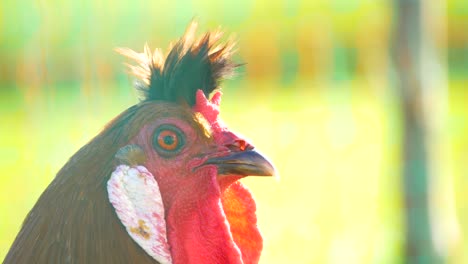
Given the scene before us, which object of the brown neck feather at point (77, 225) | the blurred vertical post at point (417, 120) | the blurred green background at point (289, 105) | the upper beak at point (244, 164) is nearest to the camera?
the brown neck feather at point (77, 225)

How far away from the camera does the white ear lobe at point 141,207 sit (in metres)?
3.66

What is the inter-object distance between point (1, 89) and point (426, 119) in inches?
447

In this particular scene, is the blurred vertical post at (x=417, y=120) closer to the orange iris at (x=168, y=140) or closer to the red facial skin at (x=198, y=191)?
the red facial skin at (x=198, y=191)

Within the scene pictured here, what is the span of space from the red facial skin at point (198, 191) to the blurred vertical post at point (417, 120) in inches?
171

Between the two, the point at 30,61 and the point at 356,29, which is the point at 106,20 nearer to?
the point at 30,61

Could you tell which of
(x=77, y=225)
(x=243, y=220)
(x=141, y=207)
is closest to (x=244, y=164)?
(x=243, y=220)

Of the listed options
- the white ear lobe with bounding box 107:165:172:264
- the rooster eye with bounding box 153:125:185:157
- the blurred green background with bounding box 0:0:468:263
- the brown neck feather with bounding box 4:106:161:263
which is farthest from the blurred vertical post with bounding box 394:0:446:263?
the brown neck feather with bounding box 4:106:161:263

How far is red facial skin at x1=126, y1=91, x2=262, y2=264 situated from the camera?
387 centimetres

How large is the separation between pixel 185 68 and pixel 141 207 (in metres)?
0.64

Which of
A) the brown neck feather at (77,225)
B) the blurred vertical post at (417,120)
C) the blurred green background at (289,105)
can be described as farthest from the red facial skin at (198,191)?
the blurred green background at (289,105)

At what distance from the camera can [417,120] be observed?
8.33 meters

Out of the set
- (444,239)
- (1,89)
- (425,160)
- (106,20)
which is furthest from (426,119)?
(1,89)

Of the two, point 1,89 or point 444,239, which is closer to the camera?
point 444,239

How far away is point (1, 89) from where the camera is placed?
1814 centimetres
